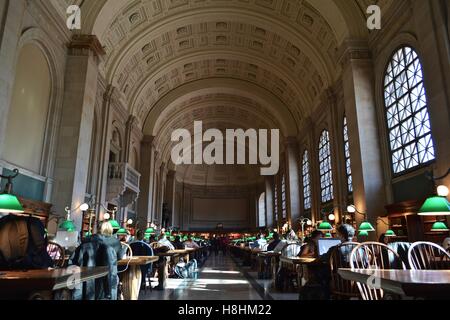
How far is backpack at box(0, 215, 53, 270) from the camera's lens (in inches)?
104

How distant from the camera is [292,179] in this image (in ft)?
68.3

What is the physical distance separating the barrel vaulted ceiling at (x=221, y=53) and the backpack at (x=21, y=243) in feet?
31.9

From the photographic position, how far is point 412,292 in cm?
166

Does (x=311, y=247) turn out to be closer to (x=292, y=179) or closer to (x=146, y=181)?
(x=292, y=179)

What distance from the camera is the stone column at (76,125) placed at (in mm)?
9539

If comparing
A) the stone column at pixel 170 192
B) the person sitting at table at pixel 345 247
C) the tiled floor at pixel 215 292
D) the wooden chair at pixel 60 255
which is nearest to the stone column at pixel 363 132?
the tiled floor at pixel 215 292

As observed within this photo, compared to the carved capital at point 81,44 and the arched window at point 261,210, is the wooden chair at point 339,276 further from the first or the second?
the arched window at point 261,210

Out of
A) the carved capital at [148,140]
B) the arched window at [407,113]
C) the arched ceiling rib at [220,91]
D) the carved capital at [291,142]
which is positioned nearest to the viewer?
the arched window at [407,113]

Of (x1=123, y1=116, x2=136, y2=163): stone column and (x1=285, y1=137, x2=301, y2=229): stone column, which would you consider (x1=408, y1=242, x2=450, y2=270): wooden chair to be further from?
(x1=285, y1=137, x2=301, y2=229): stone column

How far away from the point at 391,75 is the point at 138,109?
1415 cm

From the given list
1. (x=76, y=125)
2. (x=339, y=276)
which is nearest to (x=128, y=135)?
(x=76, y=125)

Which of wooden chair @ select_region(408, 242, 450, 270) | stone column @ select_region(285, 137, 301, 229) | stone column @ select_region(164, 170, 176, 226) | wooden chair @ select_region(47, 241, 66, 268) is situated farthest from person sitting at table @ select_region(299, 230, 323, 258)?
stone column @ select_region(164, 170, 176, 226)

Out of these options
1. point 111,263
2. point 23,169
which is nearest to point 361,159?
point 111,263
